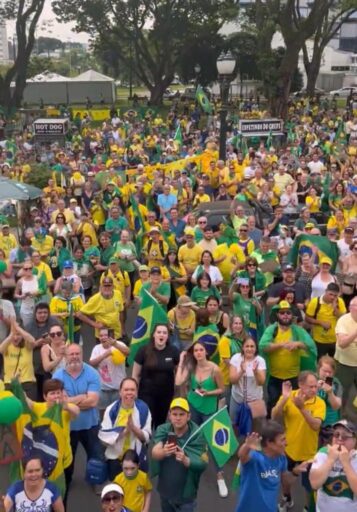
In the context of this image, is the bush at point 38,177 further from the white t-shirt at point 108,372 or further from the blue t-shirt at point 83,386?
the blue t-shirt at point 83,386

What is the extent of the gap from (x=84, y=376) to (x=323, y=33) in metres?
47.5

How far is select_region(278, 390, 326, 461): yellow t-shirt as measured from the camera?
5.16m

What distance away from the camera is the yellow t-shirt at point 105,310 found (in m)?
7.36

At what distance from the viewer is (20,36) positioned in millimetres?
41656

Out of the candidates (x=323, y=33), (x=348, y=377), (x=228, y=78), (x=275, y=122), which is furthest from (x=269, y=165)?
(x=323, y=33)

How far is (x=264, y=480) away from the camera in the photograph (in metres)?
4.48

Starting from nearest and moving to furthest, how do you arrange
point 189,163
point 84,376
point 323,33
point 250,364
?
point 84,376 → point 250,364 → point 189,163 → point 323,33

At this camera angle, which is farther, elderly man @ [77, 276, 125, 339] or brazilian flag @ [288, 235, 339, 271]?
brazilian flag @ [288, 235, 339, 271]

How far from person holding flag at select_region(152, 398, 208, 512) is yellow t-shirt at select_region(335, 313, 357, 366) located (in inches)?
89.2

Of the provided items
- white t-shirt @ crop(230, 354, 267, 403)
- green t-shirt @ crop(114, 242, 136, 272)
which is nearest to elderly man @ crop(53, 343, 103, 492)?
white t-shirt @ crop(230, 354, 267, 403)

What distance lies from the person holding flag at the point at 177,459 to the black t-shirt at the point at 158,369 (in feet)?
4.19

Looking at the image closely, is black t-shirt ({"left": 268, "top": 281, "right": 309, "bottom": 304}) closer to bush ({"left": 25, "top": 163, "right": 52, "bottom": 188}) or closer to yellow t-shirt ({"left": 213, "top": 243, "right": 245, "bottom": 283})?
yellow t-shirt ({"left": 213, "top": 243, "right": 245, "bottom": 283})

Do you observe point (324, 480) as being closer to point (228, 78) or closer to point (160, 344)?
point (160, 344)

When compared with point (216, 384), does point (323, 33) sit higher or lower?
higher
